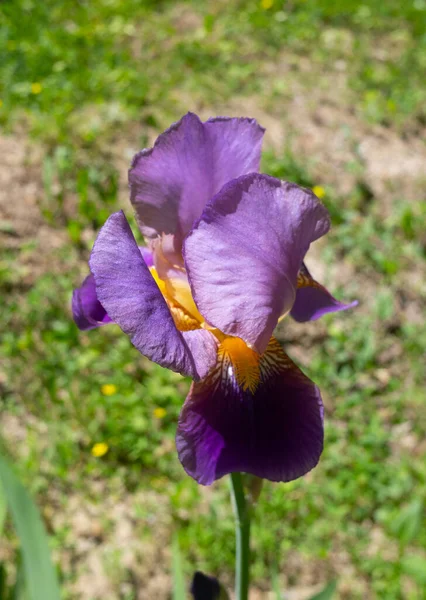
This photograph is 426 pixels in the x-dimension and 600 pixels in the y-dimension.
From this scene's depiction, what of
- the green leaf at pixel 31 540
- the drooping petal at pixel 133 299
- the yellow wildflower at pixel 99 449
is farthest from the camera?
the yellow wildflower at pixel 99 449

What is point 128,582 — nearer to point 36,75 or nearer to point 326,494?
point 326,494

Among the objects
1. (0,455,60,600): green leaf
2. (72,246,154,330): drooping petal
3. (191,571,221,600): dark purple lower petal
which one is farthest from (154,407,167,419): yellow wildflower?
(72,246,154,330): drooping petal

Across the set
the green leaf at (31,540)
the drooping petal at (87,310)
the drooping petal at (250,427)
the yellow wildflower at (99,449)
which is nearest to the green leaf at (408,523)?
the yellow wildflower at (99,449)

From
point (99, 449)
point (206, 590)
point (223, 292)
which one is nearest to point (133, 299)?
point (223, 292)

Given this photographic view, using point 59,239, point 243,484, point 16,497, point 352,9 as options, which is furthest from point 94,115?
point 243,484

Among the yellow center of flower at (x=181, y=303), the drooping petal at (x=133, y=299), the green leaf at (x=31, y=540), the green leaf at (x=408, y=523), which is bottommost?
the green leaf at (x=408, y=523)

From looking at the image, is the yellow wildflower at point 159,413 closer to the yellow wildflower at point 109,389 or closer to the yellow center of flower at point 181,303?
the yellow wildflower at point 109,389
